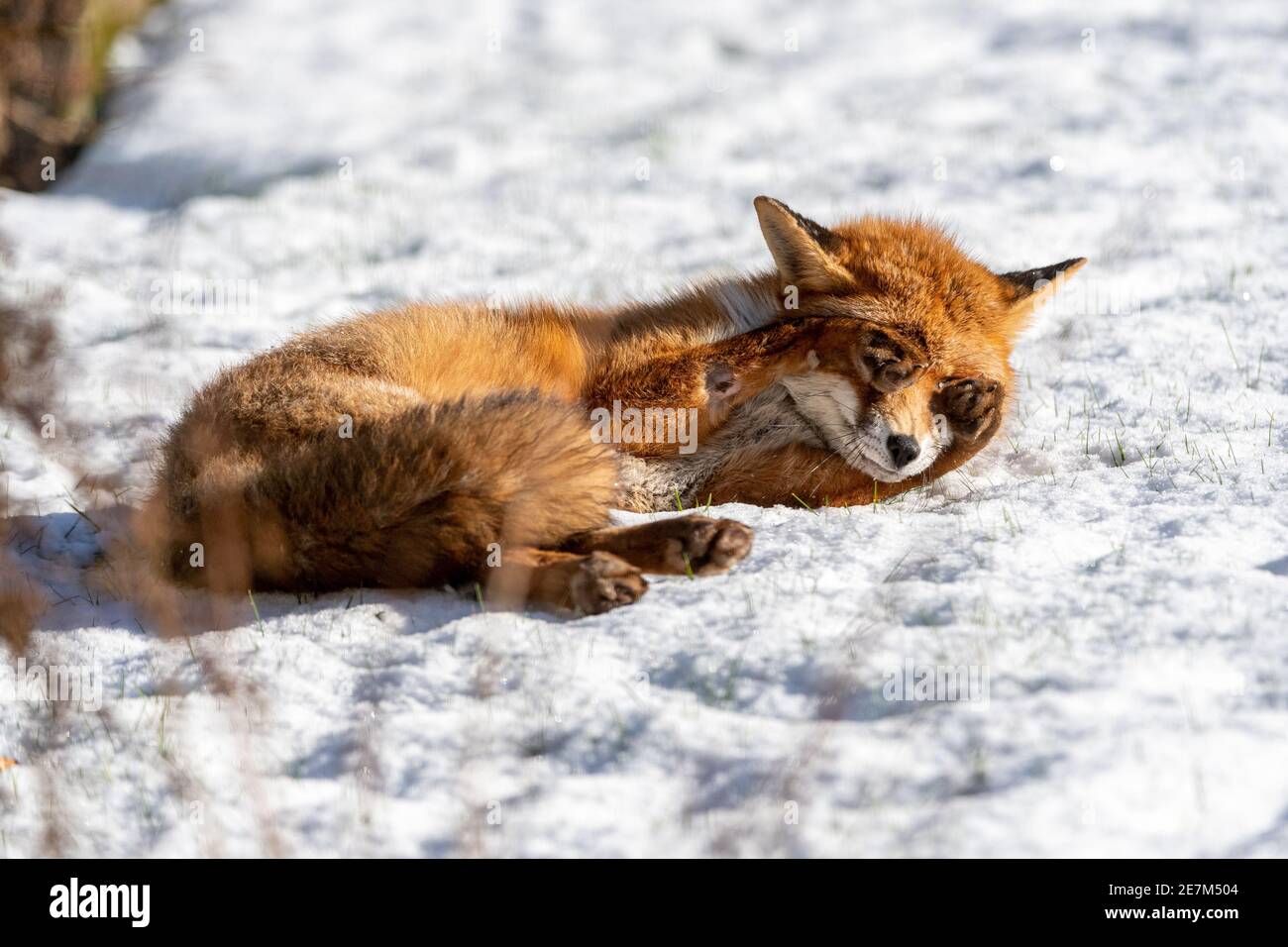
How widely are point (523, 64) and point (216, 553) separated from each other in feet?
29.7

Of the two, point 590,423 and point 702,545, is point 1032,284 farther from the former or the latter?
point 702,545

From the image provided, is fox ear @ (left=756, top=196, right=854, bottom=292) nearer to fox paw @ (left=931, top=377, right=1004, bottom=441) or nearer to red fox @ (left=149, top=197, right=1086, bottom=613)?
red fox @ (left=149, top=197, right=1086, bottom=613)

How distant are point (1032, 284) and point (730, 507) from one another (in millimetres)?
1842

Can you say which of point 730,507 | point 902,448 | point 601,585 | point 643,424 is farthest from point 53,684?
point 902,448

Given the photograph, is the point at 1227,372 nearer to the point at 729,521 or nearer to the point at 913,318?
the point at 913,318

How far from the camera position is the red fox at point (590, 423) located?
391 centimetres

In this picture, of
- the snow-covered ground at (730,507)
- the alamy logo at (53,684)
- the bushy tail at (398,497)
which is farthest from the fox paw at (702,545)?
the alamy logo at (53,684)

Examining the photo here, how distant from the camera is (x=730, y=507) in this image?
5.00 metres

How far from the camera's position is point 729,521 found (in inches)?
169

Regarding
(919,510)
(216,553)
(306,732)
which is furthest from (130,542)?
(919,510)

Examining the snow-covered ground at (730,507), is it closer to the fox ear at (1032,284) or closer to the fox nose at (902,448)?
the fox nose at (902,448)
